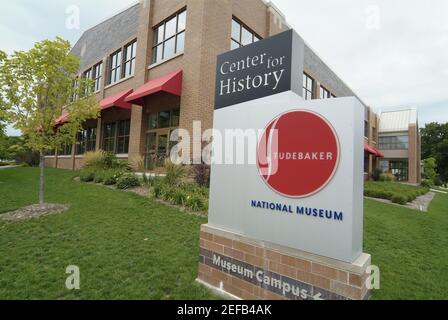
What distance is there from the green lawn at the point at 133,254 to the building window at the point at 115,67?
1139cm

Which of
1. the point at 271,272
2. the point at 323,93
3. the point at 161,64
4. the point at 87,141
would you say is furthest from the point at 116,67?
the point at 271,272

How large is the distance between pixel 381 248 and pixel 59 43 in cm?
903

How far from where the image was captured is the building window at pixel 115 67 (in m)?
16.4

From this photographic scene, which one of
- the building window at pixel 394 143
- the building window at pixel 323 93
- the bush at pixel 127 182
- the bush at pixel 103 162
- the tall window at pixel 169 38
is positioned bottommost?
the bush at pixel 127 182

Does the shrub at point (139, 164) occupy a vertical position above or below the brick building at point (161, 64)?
below

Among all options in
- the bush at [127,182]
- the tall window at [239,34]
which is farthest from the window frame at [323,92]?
the bush at [127,182]

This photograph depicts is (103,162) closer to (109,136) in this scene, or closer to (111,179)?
(111,179)

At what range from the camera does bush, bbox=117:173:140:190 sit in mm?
9586

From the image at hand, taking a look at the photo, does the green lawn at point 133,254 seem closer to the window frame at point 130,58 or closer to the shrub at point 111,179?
the shrub at point 111,179

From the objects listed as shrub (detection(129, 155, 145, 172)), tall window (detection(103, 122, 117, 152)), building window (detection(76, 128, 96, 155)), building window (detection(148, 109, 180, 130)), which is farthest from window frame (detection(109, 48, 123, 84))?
shrub (detection(129, 155, 145, 172))

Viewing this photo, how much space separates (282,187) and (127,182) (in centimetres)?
839

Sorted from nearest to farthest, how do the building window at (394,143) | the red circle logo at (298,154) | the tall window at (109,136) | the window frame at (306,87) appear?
the red circle logo at (298,154), the tall window at (109,136), the window frame at (306,87), the building window at (394,143)
